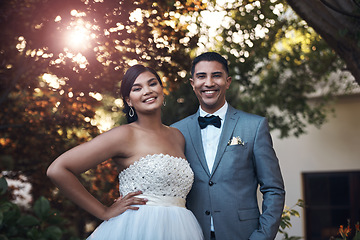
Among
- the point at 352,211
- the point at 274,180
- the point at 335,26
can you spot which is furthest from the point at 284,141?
the point at 274,180

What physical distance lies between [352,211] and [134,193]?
947 centimetres

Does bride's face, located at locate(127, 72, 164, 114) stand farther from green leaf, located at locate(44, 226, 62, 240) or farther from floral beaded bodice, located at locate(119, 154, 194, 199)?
green leaf, located at locate(44, 226, 62, 240)

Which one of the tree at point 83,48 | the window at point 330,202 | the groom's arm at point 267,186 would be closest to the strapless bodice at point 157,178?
the groom's arm at point 267,186

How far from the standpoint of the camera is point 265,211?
3570mm

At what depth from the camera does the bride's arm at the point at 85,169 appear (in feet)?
10.9

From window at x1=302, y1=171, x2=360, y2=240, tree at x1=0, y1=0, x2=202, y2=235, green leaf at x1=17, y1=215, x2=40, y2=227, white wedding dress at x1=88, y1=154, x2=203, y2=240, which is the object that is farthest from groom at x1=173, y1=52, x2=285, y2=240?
window at x1=302, y1=171, x2=360, y2=240

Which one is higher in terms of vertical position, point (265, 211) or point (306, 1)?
point (306, 1)

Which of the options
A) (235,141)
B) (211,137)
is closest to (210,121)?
(211,137)

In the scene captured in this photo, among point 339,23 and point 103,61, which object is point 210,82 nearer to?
point 103,61

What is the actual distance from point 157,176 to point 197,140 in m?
0.53

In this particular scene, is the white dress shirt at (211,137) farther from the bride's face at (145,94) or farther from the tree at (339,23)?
the tree at (339,23)

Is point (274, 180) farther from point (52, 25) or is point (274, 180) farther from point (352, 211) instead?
point (352, 211)

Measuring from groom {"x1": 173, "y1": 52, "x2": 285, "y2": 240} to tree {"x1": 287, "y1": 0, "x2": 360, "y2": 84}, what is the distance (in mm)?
1633

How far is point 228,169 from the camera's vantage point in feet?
12.0
